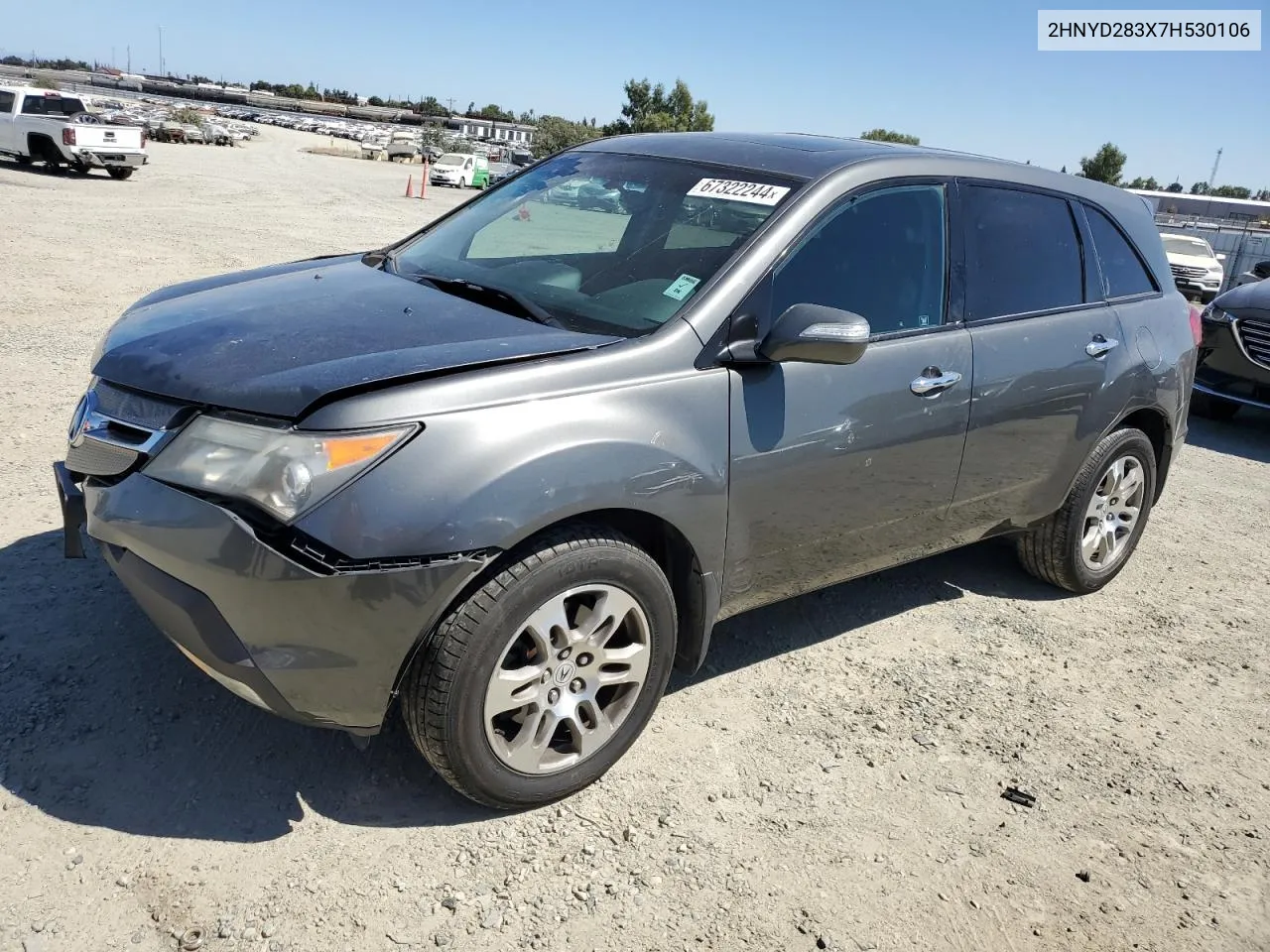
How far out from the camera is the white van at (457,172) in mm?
39094

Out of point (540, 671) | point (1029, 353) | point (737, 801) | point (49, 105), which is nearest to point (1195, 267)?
point (1029, 353)

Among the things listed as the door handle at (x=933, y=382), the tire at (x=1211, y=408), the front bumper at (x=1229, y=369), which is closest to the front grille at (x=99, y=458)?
the door handle at (x=933, y=382)

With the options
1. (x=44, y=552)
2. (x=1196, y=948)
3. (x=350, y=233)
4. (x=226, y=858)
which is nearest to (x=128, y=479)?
(x=226, y=858)

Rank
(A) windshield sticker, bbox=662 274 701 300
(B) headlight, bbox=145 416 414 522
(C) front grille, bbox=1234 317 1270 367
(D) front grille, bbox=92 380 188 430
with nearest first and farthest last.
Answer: (B) headlight, bbox=145 416 414 522
(D) front grille, bbox=92 380 188 430
(A) windshield sticker, bbox=662 274 701 300
(C) front grille, bbox=1234 317 1270 367

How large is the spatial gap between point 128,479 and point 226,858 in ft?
3.39

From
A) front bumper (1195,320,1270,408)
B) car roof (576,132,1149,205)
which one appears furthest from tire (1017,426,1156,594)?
front bumper (1195,320,1270,408)

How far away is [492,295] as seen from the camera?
10.9 feet

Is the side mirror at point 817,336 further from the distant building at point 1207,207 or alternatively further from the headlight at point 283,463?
the distant building at point 1207,207

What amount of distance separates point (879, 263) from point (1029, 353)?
0.85 m

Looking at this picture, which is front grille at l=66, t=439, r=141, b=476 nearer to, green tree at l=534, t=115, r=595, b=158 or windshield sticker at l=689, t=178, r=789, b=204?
windshield sticker at l=689, t=178, r=789, b=204

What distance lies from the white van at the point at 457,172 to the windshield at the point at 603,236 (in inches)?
1440

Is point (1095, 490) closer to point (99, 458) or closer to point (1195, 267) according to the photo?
point (99, 458)

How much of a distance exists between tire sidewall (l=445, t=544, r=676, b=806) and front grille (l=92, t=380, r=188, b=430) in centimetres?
101

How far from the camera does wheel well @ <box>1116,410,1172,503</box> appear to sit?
15.5 feet
